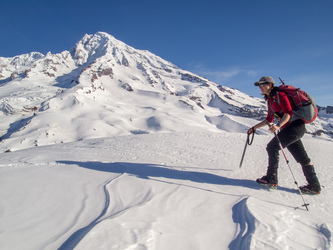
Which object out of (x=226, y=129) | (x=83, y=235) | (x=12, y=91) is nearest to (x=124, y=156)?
(x=83, y=235)

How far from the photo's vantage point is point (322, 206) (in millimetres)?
2986

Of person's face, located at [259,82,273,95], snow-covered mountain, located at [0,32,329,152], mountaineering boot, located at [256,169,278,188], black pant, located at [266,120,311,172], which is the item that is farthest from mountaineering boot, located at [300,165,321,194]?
snow-covered mountain, located at [0,32,329,152]

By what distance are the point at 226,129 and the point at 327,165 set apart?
7593cm

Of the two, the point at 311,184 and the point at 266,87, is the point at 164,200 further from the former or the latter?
the point at 266,87

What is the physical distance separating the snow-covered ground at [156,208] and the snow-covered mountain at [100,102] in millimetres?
53487

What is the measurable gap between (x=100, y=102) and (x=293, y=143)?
90.6 metres

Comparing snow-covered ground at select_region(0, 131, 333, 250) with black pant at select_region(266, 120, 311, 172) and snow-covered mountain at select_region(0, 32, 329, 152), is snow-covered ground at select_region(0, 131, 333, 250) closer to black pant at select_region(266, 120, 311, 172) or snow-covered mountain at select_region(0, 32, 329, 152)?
black pant at select_region(266, 120, 311, 172)

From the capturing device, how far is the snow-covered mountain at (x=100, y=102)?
59688 millimetres

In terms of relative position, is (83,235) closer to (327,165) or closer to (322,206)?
(322,206)

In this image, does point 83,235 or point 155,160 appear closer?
point 83,235

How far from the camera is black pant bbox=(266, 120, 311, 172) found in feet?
12.0

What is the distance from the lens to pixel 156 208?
2672 mm

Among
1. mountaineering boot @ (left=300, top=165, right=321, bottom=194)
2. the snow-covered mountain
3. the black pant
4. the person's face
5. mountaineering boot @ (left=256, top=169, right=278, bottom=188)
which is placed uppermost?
the snow-covered mountain

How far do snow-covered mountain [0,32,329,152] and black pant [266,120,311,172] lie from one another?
55.9 metres
